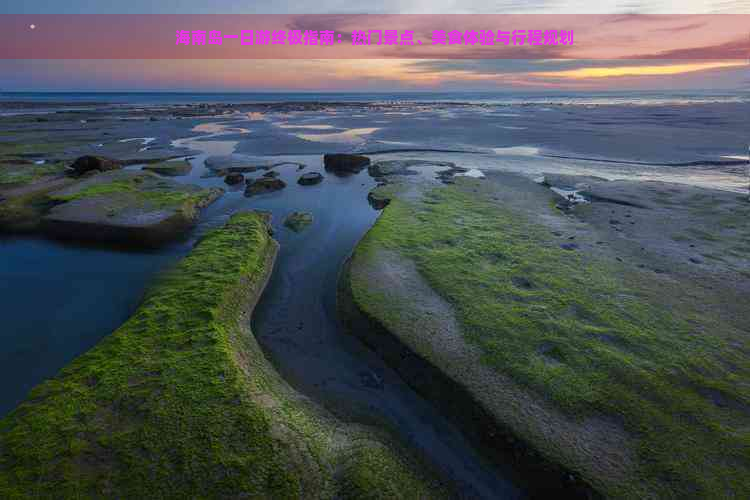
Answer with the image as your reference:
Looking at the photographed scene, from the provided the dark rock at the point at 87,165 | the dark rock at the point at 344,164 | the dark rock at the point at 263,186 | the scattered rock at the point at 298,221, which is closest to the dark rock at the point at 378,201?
the scattered rock at the point at 298,221

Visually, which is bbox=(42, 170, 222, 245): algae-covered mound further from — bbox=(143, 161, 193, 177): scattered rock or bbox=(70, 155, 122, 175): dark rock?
bbox=(143, 161, 193, 177): scattered rock

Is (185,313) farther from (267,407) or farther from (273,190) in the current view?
(273,190)

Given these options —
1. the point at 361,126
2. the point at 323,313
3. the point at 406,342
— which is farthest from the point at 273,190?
the point at 361,126

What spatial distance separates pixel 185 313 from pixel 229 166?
17932 mm

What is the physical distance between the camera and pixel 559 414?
17.5 feet

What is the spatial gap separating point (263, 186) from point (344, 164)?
245 inches

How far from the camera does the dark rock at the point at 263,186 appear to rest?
18000 mm

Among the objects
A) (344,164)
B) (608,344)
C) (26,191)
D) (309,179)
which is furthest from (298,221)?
(26,191)

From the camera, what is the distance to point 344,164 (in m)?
22.9

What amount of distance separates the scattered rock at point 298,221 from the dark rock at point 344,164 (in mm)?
8326

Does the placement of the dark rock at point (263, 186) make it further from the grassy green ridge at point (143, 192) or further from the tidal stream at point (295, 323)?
the tidal stream at point (295, 323)

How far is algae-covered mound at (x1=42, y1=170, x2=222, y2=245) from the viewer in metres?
12.6

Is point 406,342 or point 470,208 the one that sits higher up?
point 470,208

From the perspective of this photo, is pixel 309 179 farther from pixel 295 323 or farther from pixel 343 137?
pixel 343 137
